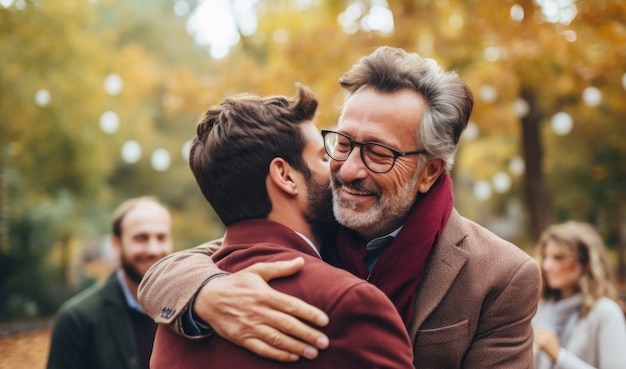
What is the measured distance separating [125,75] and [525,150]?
9.94 meters

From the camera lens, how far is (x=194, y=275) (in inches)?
93.9

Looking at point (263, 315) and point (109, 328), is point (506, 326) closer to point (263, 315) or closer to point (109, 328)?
point (263, 315)

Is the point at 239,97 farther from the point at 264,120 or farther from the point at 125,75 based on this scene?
the point at 125,75

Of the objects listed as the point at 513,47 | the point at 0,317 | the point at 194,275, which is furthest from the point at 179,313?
the point at 0,317

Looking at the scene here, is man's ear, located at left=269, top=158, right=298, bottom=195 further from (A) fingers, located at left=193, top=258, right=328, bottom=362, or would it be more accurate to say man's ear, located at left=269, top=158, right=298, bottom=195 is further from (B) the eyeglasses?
(A) fingers, located at left=193, top=258, right=328, bottom=362

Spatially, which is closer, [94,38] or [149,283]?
[149,283]

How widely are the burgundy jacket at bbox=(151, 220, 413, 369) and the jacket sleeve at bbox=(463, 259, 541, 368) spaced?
0.56 meters

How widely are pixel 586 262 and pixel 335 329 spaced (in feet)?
12.2

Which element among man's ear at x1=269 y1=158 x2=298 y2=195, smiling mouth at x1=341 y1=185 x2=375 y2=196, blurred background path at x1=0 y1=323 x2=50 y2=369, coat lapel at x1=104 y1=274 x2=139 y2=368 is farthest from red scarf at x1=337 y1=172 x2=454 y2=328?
blurred background path at x1=0 y1=323 x2=50 y2=369

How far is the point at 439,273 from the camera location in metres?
2.60

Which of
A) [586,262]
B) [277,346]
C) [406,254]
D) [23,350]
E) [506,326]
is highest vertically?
[406,254]

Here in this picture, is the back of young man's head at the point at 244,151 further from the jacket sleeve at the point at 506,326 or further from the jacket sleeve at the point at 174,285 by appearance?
the jacket sleeve at the point at 506,326

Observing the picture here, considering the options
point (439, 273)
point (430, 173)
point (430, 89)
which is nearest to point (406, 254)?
point (439, 273)

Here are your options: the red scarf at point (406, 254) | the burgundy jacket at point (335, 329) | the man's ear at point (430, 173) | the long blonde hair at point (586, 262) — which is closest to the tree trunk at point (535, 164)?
the long blonde hair at point (586, 262)
